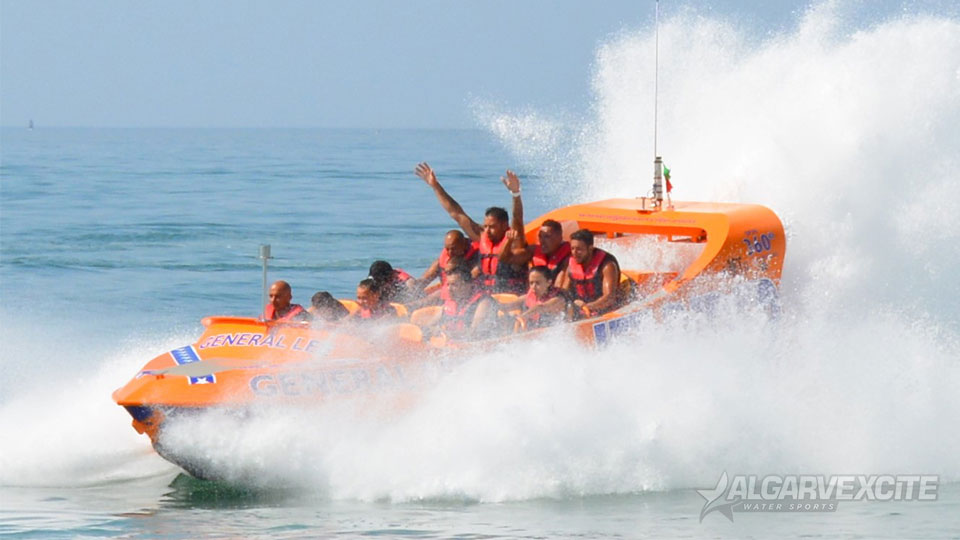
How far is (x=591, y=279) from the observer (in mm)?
9602

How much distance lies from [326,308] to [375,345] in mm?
670

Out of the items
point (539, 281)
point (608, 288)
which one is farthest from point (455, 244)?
point (608, 288)

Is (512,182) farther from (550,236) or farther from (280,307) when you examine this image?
(280,307)

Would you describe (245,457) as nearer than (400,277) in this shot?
Yes

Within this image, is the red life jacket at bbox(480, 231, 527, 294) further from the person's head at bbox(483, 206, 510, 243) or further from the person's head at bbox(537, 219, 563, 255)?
the person's head at bbox(537, 219, 563, 255)

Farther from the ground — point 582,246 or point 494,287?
point 582,246

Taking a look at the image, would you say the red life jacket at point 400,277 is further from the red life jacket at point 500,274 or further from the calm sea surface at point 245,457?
the calm sea surface at point 245,457

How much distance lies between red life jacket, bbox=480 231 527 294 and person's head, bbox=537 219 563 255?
0.22 m

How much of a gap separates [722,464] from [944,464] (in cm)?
144

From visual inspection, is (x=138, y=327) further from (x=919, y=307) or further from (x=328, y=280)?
(x=919, y=307)

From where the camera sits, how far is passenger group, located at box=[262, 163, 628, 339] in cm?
925

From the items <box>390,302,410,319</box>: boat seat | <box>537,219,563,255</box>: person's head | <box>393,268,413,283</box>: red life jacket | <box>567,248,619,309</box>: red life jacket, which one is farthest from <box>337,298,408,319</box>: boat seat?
<box>567,248,619,309</box>: red life jacket

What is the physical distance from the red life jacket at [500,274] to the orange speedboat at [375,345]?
570 millimetres

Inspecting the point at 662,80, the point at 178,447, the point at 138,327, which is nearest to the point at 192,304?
the point at 138,327
